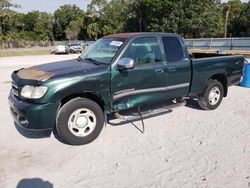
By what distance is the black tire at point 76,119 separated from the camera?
4.39 metres

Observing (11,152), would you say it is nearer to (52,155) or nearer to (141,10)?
(52,155)

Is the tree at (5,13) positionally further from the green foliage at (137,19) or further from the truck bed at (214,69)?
Result: the truck bed at (214,69)

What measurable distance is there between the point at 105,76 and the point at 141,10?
51.1 m

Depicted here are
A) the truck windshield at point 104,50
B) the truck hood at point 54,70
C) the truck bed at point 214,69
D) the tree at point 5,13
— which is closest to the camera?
the truck hood at point 54,70

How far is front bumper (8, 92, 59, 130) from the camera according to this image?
4.12 metres

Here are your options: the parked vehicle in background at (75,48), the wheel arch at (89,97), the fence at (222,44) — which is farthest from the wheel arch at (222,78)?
the parked vehicle in background at (75,48)

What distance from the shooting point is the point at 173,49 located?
5.64 m

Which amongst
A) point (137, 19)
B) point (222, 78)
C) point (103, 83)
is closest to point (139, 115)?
point (103, 83)

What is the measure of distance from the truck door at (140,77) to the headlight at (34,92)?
1.21 metres

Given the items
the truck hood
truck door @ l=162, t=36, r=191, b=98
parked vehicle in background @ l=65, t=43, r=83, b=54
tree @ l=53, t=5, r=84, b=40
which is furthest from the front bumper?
tree @ l=53, t=5, r=84, b=40

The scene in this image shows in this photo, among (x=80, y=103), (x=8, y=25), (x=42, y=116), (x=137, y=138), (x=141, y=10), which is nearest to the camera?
(x=42, y=116)

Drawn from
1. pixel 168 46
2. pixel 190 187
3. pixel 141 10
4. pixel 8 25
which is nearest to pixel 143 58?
pixel 168 46

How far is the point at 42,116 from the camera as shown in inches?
164

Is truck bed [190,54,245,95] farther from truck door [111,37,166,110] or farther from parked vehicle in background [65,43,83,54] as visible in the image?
parked vehicle in background [65,43,83,54]
